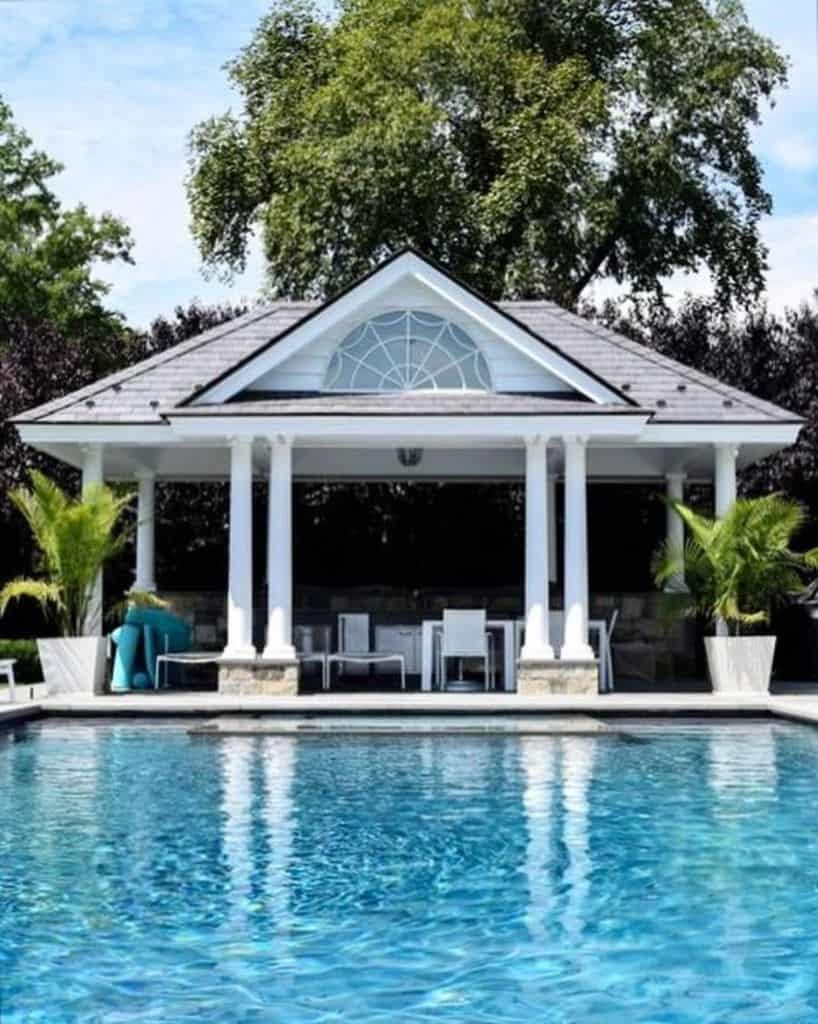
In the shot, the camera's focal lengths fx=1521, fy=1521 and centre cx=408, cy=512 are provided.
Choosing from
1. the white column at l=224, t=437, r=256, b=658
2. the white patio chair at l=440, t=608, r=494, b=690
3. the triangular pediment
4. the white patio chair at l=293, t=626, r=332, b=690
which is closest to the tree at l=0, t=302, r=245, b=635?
the white patio chair at l=293, t=626, r=332, b=690

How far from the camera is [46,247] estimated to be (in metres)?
41.5

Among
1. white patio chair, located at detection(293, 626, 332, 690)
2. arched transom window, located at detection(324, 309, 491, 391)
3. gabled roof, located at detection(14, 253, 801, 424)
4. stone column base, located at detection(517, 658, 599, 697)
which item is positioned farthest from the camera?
white patio chair, located at detection(293, 626, 332, 690)

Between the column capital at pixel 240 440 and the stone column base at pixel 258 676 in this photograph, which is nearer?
the stone column base at pixel 258 676

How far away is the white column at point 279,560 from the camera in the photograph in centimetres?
1922

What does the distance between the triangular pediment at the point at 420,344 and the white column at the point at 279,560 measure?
109 cm

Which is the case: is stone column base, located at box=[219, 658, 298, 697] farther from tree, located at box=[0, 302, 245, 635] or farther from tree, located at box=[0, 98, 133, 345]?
tree, located at box=[0, 98, 133, 345]

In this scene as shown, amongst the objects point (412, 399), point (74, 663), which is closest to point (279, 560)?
point (412, 399)

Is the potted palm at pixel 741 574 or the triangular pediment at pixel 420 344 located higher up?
the triangular pediment at pixel 420 344

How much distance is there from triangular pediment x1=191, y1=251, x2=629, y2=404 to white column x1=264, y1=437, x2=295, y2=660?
1.09 meters

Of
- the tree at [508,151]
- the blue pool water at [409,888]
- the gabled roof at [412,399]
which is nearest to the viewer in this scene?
the blue pool water at [409,888]

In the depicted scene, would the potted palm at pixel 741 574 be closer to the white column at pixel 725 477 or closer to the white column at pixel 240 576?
the white column at pixel 725 477

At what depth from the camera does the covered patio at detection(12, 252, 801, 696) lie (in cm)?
1930

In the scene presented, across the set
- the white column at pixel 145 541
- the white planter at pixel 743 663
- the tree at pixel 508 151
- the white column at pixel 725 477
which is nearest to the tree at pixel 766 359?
the tree at pixel 508 151

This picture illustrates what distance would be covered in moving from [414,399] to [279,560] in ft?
9.17
